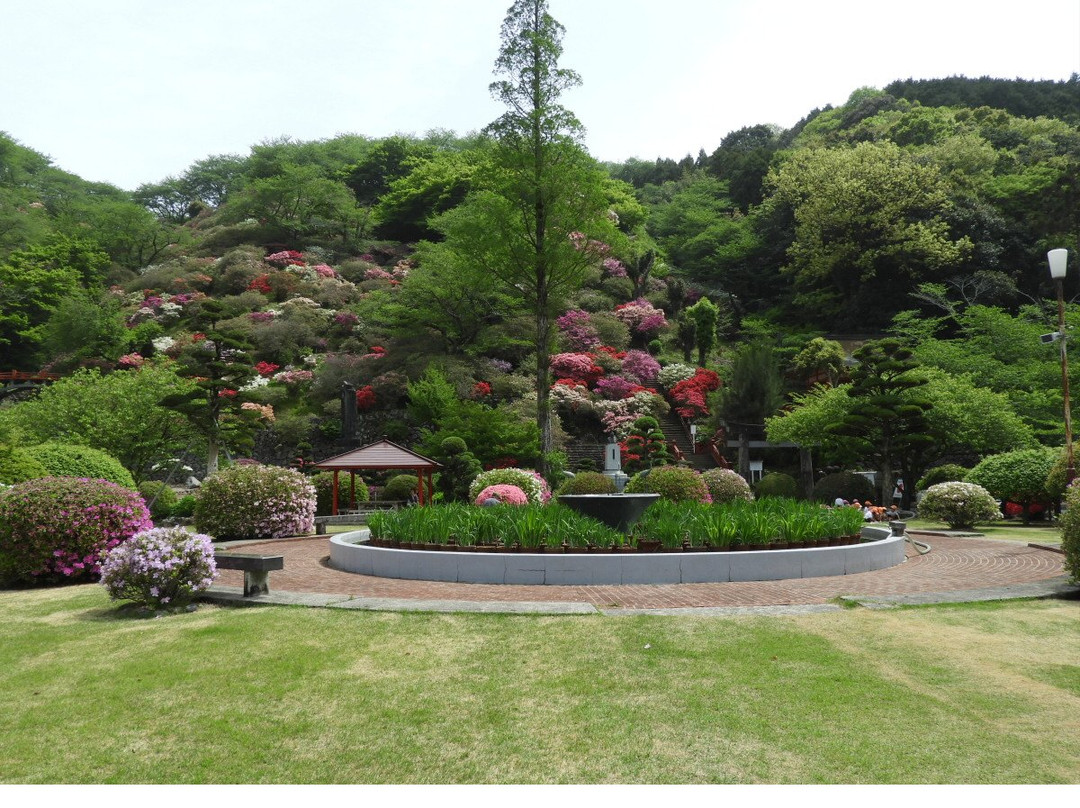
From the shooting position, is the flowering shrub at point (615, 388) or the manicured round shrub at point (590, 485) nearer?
the manicured round shrub at point (590, 485)

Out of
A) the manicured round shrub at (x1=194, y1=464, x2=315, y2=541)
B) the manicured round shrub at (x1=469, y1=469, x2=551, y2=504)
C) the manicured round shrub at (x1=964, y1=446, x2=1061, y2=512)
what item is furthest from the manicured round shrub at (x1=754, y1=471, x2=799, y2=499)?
the manicured round shrub at (x1=194, y1=464, x2=315, y2=541)

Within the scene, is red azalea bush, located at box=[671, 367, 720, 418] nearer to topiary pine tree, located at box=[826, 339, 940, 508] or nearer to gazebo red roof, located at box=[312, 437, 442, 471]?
topiary pine tree, located at box=[826, 339, 940, 508]

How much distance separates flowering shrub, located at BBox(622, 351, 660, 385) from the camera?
128 feet

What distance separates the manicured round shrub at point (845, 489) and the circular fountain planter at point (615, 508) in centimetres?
1551

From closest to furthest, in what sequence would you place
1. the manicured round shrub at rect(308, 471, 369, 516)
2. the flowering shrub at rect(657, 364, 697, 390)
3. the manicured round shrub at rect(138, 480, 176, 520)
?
the manicured round shrub at rect(308, 471, 369, 516)
the manicured round shrub at rect(138, 480, 176, 520)
the flowering shrub at rect(657, 364, 697, 390)

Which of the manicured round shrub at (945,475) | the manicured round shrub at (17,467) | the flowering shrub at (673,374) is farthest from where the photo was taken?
the flowering shrub at (673,374)

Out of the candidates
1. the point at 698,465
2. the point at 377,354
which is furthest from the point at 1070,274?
the point at 377,354

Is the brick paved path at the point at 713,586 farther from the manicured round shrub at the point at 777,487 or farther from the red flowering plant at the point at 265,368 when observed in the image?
the red flowering plant at the point at 265,368

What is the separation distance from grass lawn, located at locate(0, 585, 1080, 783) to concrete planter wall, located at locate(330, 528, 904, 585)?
2408mm

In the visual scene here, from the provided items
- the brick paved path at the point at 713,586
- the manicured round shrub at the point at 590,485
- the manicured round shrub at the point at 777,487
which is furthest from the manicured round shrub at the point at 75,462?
the manicured round shrub at the point at 777,487

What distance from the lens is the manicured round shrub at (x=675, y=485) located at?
16.4 m

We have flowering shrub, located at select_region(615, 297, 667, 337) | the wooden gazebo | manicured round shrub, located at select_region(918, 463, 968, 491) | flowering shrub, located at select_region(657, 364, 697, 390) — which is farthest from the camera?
flowering shrub, located at select_region(615, 297, 667, 337)

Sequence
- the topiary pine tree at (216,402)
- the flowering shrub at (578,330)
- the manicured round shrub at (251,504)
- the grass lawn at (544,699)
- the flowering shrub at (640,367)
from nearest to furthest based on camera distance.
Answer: the grass lawn at (544,699) → the manicured round shrub at (251,504) → the topiary pine tree at (216,402) → the flowering shrub at (640,367) → the flowering shrub at (578,330)

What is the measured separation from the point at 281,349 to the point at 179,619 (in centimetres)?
3480
